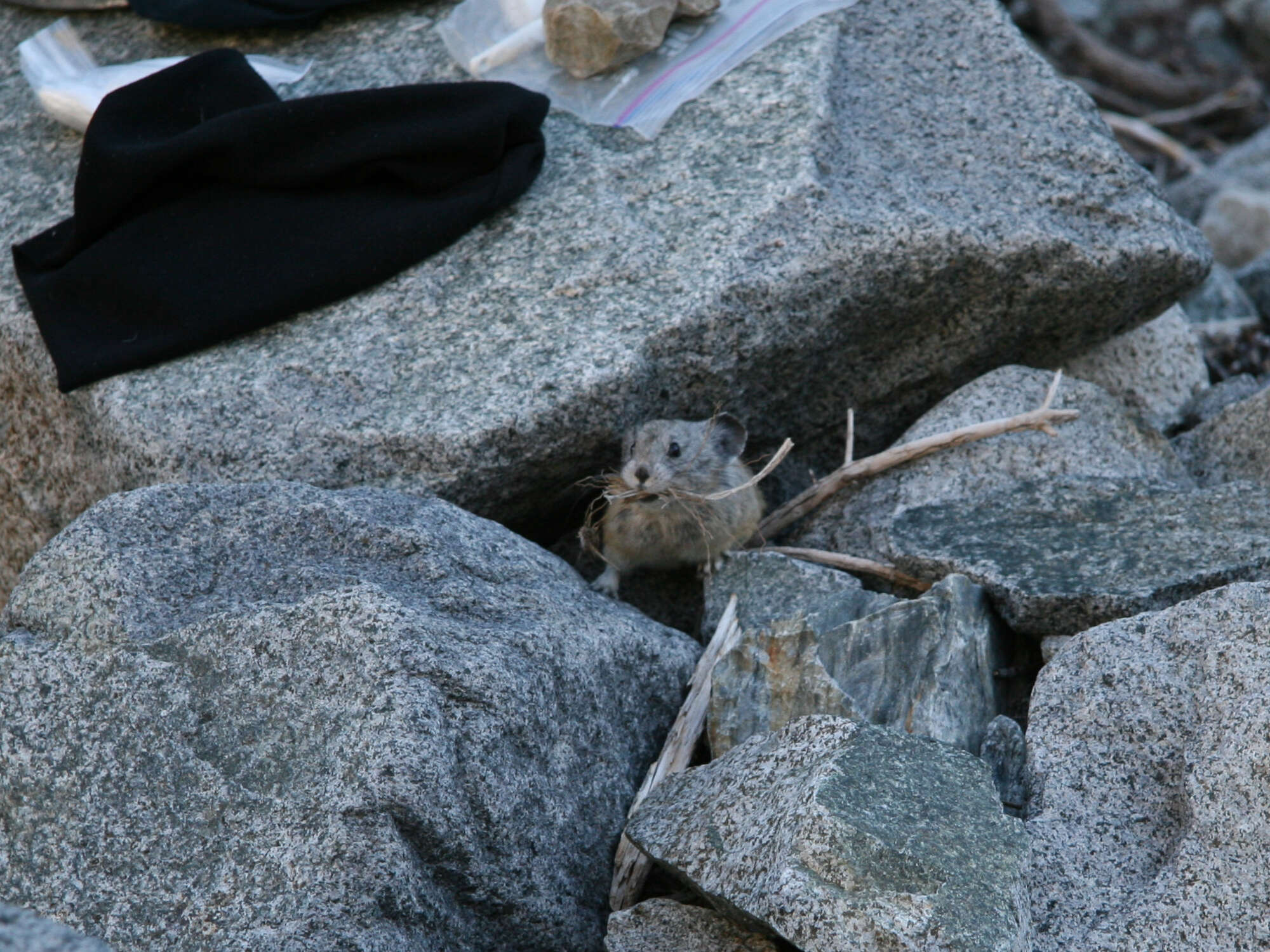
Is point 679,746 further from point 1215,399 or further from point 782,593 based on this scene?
point 1215,399

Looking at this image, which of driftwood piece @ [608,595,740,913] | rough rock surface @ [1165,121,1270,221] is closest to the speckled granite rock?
driftwood piece @ [608,595,740,913]

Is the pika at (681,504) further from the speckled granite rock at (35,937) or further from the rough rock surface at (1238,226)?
the rough rock surface at (1238,226)

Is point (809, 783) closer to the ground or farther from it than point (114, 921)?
closer to the ground

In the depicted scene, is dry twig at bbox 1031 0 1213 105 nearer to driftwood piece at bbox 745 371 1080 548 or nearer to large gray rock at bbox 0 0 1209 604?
large gray rock at bbox 0 0 1209 604

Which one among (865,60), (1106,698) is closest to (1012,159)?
(865,60)

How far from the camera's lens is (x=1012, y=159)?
→ 5.05m

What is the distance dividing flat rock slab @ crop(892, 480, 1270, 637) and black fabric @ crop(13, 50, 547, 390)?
2058 millimetres

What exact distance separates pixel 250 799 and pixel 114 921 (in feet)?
1.28

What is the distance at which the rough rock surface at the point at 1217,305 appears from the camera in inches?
261

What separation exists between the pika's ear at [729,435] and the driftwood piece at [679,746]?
0.70 meters

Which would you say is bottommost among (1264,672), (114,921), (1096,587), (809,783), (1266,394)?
(1266,394)

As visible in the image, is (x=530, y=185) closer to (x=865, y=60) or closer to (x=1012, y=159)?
(x=865, y=60)

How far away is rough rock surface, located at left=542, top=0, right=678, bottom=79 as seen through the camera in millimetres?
5082

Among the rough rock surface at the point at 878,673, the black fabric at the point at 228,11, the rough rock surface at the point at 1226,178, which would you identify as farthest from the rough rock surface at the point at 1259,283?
the black fabric at the point at 228,11
